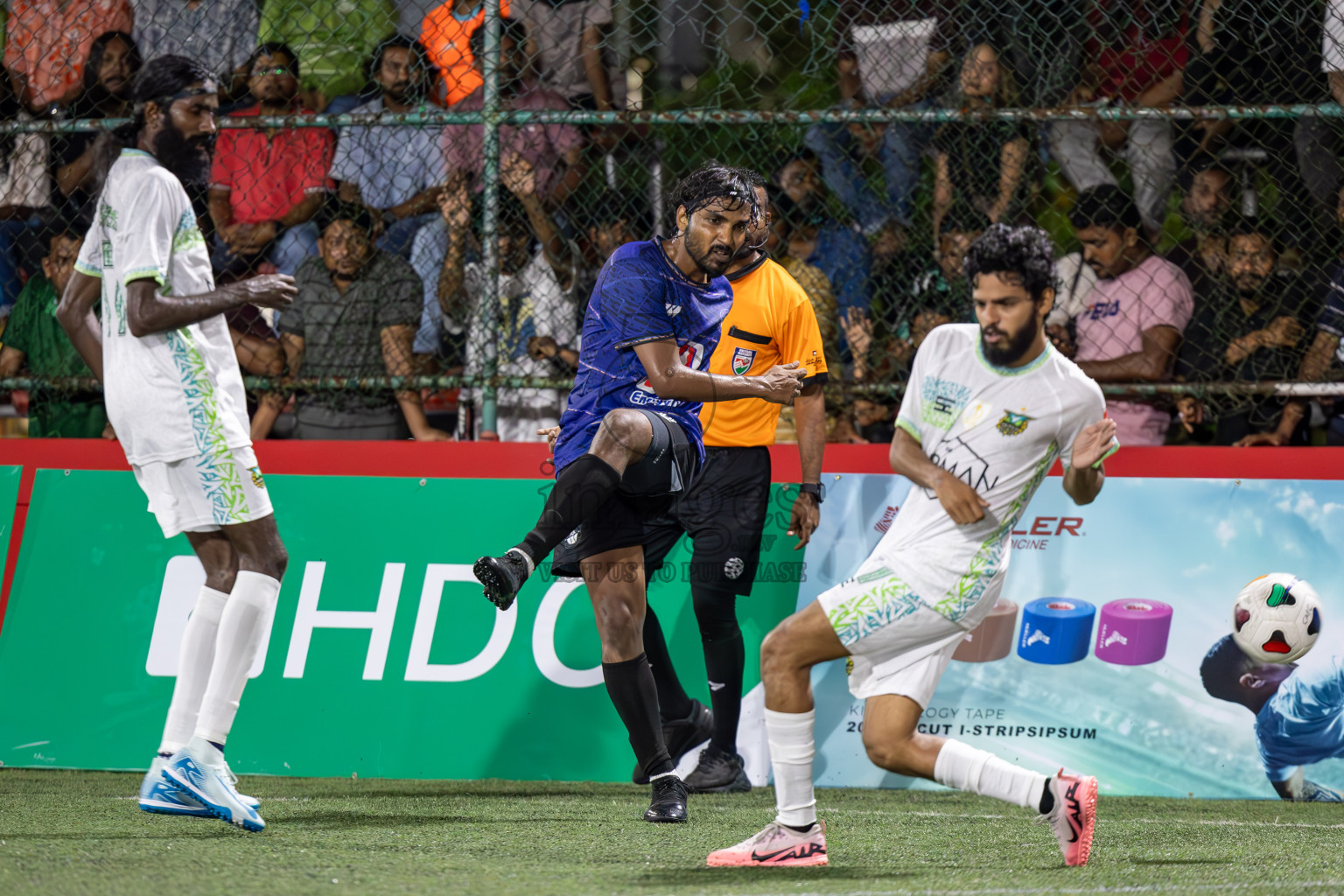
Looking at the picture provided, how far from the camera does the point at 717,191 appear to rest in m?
4.02

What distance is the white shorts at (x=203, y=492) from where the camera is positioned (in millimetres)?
4121

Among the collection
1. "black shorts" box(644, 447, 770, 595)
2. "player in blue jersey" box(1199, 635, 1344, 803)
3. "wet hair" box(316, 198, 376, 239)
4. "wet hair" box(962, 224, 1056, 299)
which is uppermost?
"wet hair" box(962, 224, 1056, 299)

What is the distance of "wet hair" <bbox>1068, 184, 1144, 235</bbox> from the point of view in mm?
6191

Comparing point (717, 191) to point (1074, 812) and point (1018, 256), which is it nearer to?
point (1018, 256)

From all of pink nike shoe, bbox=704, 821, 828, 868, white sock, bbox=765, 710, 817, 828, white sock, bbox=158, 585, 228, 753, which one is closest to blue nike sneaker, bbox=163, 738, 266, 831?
white sock, bbox=158, 585, 228, 753

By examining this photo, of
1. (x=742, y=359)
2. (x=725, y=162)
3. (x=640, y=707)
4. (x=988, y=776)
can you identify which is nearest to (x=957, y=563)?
(x=988, y=776)

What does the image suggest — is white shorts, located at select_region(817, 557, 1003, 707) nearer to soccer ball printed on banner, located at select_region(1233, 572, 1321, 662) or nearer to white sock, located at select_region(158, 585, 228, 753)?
white sock, located at select_region(158, 585, 228, 753)

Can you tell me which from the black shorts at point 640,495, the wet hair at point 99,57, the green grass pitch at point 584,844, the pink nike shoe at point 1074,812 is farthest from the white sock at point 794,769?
the wet hair at point 99,57

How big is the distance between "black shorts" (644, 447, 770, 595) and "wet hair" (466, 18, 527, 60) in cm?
228

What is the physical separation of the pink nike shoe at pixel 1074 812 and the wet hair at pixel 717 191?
1866mm

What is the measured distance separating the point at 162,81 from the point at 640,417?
6.09ft

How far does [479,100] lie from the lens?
20.4 ft

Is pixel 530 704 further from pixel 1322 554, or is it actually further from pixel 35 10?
pixel 35 10

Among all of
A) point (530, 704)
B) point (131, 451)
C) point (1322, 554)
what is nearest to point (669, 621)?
point (530, 704)
